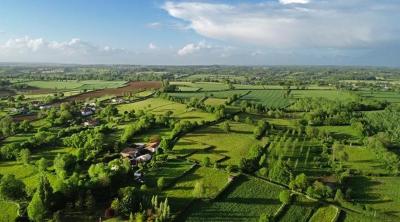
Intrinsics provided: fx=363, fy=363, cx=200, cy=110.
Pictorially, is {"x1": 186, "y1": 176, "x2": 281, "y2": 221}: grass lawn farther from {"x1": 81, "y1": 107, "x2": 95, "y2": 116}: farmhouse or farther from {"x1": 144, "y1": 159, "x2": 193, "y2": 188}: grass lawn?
{"x1": 81, "y1": 107, "x2": 95, "y2": 116}: farmhouse

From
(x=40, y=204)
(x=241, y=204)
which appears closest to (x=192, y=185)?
(x=241, y=204)

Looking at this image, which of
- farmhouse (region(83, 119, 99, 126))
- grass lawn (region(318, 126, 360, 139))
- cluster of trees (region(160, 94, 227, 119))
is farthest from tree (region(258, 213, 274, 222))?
farmhouse (region(83, 119, 99, 126))

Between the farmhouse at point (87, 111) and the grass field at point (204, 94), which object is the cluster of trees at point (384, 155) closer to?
the grass field at point (204, 94)

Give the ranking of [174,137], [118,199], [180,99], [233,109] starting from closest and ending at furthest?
[118,199], [174,137], [233,109], [180,99]

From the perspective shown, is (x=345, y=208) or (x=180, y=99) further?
(x=180, y=99)

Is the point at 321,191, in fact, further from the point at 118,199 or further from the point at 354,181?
the point at 118,199

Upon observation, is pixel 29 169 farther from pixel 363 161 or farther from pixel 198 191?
pixel 363 161

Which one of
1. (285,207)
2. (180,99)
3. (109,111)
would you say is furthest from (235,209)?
(180,99)
